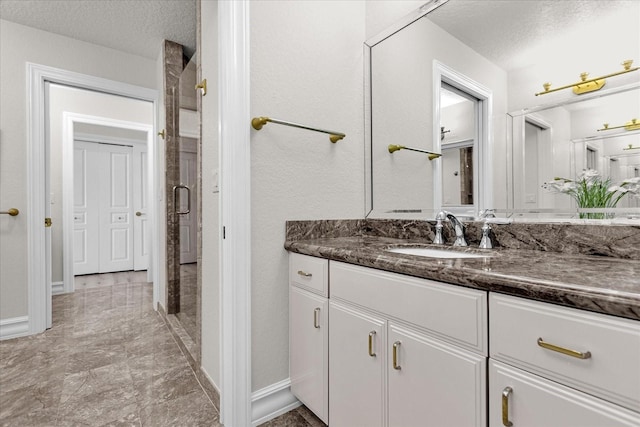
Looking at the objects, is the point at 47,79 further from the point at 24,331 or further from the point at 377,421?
the point at 377,421

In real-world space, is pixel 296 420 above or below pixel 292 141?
below

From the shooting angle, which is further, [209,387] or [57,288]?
[57,288]

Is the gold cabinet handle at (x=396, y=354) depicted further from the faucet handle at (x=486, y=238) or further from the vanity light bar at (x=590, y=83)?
the vanity light bar at (x=590, y=83)

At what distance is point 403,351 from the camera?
37.4 inches

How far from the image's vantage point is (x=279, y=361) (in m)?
1.47

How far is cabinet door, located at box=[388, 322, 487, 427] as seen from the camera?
774 millimetres

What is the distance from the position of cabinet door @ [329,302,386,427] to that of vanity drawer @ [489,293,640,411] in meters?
0.39

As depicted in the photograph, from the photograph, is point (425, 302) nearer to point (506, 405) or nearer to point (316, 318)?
point (506, 405)

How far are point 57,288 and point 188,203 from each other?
Answer: 220 centimetres

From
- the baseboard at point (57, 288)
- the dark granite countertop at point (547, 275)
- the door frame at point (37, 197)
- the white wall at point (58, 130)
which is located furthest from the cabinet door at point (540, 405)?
the baseboard at point (57, 288)

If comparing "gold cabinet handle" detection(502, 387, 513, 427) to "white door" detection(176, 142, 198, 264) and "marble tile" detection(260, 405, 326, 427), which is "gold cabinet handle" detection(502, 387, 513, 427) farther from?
"white door" detection(176, 142, 198, 264)

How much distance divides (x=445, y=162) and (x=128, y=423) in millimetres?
1891

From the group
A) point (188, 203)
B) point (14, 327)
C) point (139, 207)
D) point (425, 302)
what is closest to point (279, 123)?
point (425, 302)

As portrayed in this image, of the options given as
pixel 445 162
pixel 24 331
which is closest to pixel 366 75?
pixel 445 162
